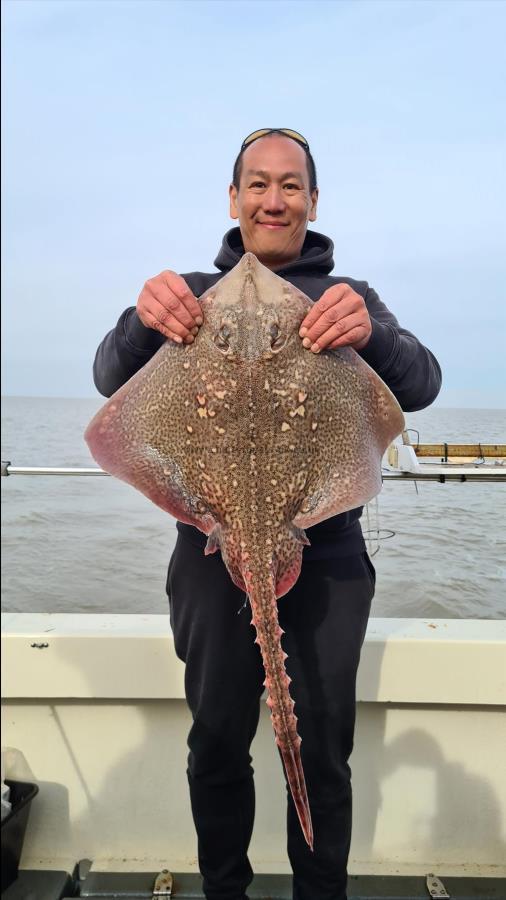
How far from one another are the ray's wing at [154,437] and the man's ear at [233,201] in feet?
2.41

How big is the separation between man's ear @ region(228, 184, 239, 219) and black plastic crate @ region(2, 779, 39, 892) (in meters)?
2.52

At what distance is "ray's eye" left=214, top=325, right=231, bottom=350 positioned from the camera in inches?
63.7

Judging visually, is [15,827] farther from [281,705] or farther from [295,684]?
[281,705]

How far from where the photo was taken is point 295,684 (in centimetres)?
190

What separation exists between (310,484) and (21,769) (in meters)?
2.23

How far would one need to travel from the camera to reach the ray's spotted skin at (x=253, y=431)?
1.58 meters

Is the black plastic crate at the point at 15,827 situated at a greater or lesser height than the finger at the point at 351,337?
lesser

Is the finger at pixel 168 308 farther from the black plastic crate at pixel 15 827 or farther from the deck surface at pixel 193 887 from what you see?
the deck surface at pixel 193 887

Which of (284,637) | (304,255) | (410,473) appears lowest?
(284,637)

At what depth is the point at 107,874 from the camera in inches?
105

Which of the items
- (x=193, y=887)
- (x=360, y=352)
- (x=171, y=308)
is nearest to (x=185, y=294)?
(x=171, y=308)

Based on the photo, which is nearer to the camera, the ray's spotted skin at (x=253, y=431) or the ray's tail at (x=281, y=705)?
the ray's tail at (x=281, y=705)

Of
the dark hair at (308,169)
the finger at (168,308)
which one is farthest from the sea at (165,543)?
the dark hair at (308,169)

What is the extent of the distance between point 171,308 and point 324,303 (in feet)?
1.36
